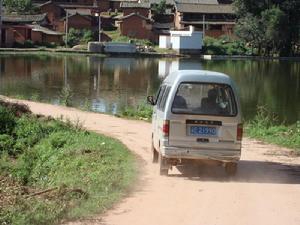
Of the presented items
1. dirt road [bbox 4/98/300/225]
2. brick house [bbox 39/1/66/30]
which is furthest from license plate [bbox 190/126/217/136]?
brick house [bbox 39/1/66/30]

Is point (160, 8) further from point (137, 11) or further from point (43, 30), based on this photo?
point (43, 30)

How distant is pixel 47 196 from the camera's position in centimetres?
763

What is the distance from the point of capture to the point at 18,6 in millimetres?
84625

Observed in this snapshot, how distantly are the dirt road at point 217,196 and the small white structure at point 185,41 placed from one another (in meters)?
67.5

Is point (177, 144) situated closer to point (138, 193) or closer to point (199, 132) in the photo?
point (199, 132)

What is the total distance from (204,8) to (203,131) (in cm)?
8167

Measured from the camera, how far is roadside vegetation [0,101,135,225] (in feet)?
22.7

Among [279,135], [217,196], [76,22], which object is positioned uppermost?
[76,22]

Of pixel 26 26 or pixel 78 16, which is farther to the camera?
pixel 78 16

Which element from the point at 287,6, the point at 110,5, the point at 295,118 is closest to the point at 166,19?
the point at 110,5

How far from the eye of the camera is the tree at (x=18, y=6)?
3332 inches

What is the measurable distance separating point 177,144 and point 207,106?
2.54ft

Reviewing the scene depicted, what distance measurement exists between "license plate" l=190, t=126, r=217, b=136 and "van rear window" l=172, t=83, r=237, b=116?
22cm

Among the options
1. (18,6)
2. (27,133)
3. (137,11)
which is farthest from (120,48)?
(27,133)
